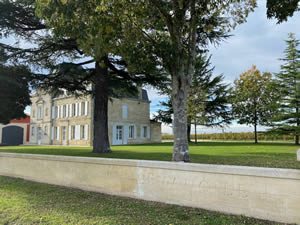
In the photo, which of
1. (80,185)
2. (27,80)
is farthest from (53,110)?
(80,185)

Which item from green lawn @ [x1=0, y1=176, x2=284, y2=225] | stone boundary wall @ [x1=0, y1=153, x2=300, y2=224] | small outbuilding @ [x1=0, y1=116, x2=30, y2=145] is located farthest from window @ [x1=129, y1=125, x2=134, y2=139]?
green lawn @ [x1=0, y1=176, x2=284, y2=225]

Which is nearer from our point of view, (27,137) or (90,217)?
(90,217)

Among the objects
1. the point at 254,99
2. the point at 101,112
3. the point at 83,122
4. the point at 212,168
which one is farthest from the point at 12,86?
the point at 254,99

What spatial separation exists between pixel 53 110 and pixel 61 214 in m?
27.2

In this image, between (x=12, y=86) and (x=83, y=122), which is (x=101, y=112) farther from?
(x=83, y=122)

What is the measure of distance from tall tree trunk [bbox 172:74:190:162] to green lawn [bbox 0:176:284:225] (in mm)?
1948

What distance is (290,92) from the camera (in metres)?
20.8

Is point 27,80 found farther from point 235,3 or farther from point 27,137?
point 27,137

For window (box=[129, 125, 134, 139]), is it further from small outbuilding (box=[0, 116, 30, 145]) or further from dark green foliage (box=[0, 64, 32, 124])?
dark green foliage (box=[0, 64, 32, 124])

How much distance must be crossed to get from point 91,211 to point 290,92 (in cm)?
2101

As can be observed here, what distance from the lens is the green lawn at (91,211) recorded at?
4.15m

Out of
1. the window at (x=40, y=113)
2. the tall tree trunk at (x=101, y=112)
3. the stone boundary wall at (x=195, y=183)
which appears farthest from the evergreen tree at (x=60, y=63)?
the window at (x=40, y=113)

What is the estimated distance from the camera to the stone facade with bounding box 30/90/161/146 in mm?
25422

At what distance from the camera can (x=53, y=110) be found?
2972 centimetres
